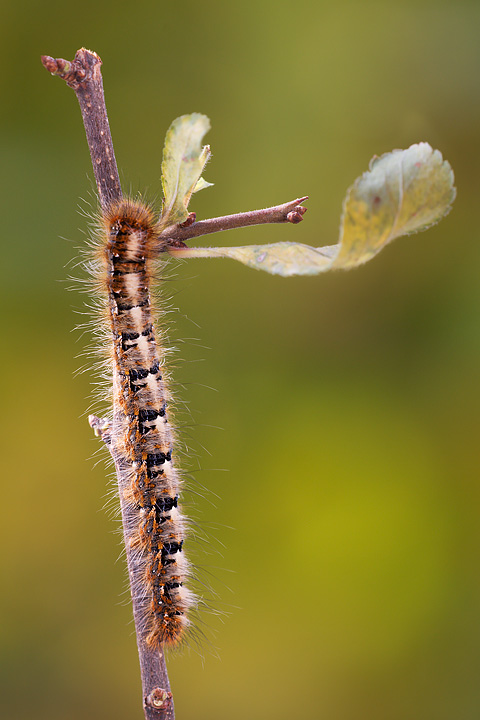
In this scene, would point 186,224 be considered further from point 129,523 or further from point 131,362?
point 129,523

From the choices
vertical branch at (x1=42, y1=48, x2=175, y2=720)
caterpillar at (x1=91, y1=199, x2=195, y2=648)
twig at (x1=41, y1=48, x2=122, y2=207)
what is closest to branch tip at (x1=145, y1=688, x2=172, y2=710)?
vertical branch at (x1=42, y1=48, x2=175, y2=720)

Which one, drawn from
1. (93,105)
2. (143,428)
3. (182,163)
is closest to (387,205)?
(182,163)

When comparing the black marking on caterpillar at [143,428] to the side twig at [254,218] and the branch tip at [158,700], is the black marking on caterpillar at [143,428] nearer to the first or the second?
the branch tip at [158,700]

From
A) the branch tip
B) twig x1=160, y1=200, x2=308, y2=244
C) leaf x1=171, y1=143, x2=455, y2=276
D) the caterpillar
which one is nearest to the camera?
leaf x1=171, y1=143, x2=455, y2=276

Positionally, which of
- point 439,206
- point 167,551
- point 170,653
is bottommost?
point 170,653

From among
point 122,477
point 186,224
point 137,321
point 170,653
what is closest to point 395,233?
point 186,224

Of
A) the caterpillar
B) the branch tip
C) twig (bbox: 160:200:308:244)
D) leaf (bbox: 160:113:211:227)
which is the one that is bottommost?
the branch tip

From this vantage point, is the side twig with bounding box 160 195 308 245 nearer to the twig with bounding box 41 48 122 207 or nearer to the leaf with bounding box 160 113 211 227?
the leaf with bounding box 160 113 211 227

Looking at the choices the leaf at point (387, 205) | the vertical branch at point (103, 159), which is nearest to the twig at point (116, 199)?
the vertical branch at point (103, 159)
